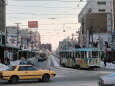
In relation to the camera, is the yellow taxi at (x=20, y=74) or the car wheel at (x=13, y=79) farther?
the car wheel at (x=13, y=79)

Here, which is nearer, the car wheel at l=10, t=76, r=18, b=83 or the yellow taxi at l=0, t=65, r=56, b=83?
the yellow taxi at l=0, t=65, r=56, b=83

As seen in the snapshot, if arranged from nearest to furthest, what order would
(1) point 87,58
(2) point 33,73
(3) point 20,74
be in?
(3) point 20,74, (2) point 33,73, (1) point 87,58

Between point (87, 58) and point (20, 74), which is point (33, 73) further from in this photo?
point (87, 58)

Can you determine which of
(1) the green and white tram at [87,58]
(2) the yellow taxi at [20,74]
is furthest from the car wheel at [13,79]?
(1) the green and white tram at [87,58]

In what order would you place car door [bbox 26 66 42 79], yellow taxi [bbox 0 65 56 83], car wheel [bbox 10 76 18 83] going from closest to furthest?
1. yellow taxi [bbox 0 65 56 83]
2. car wheel [bbox 10 76 18 83]
3. car door [bbox 26 66 42 79]

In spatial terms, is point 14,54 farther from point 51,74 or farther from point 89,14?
point 51,74

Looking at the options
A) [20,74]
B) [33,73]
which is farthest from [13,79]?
[33,73]

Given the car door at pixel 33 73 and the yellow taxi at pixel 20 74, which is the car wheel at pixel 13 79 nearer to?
the yellow taxi at pixel 20 74

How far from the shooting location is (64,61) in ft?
177

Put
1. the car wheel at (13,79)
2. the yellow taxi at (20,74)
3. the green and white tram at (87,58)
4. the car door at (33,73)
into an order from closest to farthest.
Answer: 1. the yellow taxi at (20,74)
2. the car wheel at (13,79)
3. the car door at (33,73)
4. the green and white tram at (87,58)

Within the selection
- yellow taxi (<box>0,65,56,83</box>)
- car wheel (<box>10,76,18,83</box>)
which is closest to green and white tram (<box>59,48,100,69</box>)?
yellow taxi (<box>0,65,56,83</box>)

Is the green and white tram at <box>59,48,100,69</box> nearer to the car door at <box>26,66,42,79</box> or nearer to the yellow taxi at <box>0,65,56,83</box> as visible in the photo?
the yellow taxi at <box>0,65,56,83</box>

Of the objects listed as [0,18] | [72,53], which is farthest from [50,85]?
[0,18]

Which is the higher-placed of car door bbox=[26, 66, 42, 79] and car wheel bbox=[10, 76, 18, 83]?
car door bbox=[26, 66, 42, 79]
